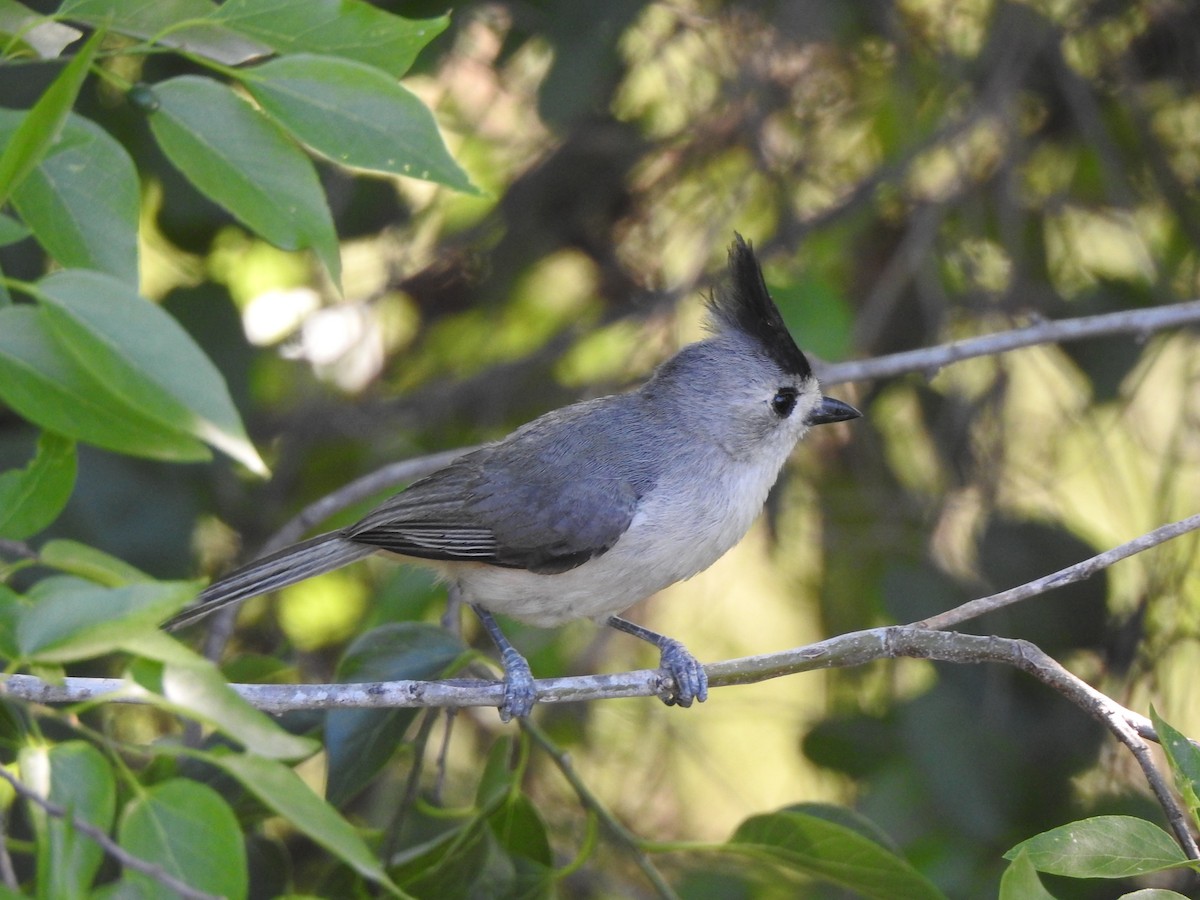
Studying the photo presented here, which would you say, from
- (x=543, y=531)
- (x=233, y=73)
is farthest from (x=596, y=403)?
(x=233, y=73)

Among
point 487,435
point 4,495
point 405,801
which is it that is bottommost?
point 405,801

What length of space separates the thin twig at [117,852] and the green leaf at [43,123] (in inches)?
21.3

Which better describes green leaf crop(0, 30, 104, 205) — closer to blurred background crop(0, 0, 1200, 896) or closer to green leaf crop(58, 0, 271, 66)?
green leaf crop(58, 0, 271, 66)

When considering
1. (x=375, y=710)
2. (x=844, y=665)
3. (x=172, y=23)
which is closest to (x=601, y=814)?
(x=375, y=710)

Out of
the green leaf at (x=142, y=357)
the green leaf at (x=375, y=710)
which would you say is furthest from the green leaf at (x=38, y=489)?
the green leaf at (x=375, y=710)

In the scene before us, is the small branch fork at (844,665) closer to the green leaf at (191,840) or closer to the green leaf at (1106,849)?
the green leaf at (1106,849)

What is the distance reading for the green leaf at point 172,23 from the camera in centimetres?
136

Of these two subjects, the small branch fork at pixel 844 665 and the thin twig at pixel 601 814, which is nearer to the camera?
the small branch fork at pixel 844 665

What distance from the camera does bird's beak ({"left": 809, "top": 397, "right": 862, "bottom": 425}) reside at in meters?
2.70

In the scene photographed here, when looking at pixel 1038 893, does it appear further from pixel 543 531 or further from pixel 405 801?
pixel 543 531

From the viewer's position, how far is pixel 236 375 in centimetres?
288

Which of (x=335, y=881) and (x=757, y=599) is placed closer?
(x=335, y=881)

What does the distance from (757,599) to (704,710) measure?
40 cm

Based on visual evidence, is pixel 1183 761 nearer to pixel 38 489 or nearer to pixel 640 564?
pixel 640 564
